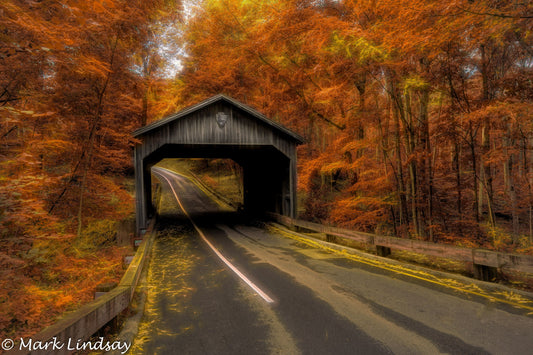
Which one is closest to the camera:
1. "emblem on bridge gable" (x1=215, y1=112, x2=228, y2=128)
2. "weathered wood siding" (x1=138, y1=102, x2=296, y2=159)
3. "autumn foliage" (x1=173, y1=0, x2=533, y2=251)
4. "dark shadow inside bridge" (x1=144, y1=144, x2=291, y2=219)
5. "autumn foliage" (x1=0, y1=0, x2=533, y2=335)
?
"autumn foliage" (x1=0, y1=0, x2=533, y2=335)

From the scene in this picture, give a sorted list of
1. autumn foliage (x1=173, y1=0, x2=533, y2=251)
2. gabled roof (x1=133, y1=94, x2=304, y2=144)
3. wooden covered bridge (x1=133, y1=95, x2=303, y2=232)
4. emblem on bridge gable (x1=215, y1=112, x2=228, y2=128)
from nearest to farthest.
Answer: autumn foliage (x1=173, y1=0, x2=533, y2=251), gabled roof (x1=133, y1=94, x2=304, y2=144), wooden covered bridge (x1=133, y1=95, x2=303, y2=232), emblem on bridge gable (x1=215, y1=112, x2=228, y2=128)

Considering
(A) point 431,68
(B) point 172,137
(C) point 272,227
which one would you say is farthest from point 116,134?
(A) point 431,68

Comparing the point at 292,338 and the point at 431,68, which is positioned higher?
the point at 431,68

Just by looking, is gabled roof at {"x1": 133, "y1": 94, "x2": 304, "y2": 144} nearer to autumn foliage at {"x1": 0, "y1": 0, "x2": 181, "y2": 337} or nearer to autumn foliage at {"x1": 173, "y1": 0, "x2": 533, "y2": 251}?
autumn foliage at {"x1": 0, "y1": 0, "x2": 181, "y2": 337}

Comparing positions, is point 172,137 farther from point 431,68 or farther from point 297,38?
point 431,68

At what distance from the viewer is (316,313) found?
187 inches

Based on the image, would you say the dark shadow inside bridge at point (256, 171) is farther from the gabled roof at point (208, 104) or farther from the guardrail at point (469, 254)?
the guardrail at point (469, 254)

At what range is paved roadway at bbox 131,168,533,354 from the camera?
3791 mm

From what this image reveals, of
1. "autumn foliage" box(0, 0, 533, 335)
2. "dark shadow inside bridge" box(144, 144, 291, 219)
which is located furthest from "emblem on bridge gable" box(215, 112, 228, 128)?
"autumn foliage" box(0, 0, 533, 335)

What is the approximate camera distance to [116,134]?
10.7 metres

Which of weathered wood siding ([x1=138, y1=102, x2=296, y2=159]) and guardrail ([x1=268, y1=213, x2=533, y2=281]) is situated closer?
guardrail ([x1=268, y1=213, x2=533, y2=281])

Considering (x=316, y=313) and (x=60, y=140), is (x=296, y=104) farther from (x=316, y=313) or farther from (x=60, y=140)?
(x=316, y=313)

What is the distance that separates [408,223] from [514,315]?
310 inches

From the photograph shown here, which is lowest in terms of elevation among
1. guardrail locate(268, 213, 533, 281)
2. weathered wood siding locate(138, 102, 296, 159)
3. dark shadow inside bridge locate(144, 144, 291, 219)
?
guardrail locate(268, 213, 533, 281)
